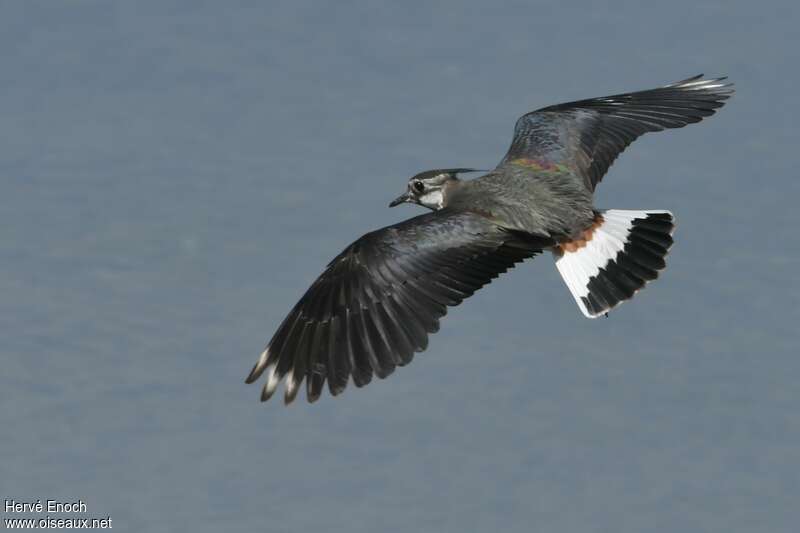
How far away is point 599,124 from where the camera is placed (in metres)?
14.7

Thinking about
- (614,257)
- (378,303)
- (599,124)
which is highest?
(599,124)

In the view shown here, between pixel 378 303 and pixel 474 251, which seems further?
pixel 474 251

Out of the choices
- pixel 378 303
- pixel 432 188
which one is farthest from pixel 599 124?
pixel 378 303

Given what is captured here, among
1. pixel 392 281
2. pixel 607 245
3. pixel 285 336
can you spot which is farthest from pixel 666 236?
pixel 285 336

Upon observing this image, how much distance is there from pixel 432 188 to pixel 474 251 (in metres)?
1.52

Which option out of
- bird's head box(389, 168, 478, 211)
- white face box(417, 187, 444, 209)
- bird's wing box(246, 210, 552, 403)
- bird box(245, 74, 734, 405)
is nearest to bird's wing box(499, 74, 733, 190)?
bird box(245, 74, 734, 405)

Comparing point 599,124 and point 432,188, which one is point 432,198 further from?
point 599,124

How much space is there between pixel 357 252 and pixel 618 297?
2130 millimetres

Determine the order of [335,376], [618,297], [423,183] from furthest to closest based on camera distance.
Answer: [423,183], [618,297], [335,376]

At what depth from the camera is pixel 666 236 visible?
43.7 ft

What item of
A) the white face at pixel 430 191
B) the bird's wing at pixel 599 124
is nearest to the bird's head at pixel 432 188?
the white face at pixel 430 191

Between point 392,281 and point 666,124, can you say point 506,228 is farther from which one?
point 666,124

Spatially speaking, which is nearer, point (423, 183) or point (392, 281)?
point (392, 281)

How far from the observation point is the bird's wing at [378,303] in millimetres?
12211
